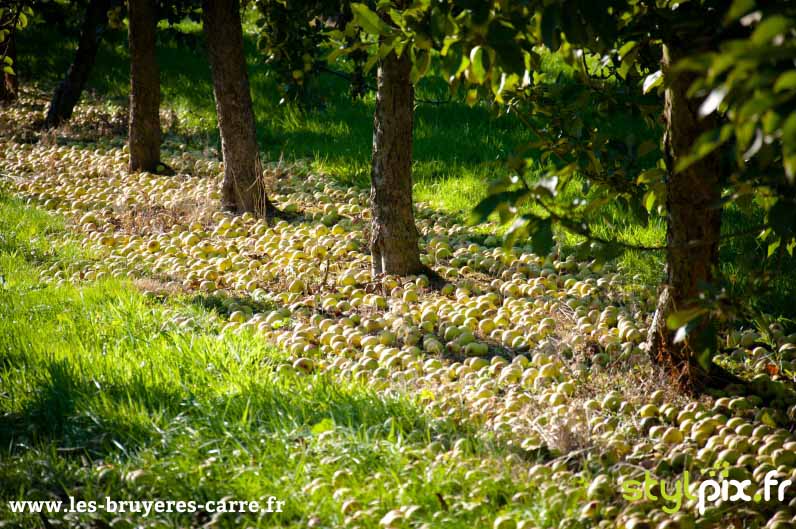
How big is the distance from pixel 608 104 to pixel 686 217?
0.62m

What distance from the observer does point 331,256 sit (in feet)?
16.6

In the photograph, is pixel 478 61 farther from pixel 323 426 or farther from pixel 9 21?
pixel 9 21

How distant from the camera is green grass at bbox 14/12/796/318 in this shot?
15.5 feet

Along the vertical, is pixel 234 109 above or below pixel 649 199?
above

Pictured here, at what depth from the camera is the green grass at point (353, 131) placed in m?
4.73

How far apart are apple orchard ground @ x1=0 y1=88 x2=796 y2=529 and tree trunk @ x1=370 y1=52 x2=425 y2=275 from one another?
154 millimetres

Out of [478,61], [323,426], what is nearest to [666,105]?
[478,61]

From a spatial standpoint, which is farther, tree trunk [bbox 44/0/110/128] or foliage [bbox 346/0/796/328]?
tree trunk [bbox 44/0/110/128]

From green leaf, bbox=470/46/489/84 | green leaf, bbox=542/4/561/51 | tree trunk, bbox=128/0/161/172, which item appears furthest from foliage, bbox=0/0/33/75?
green leaf, bbox=542/4/561/51

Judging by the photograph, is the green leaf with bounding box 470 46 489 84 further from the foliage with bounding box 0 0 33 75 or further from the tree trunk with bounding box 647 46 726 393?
the foliage with bounding box 0 0 33 75

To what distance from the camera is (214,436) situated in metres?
2.73

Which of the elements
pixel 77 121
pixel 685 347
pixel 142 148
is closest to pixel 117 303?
pixel 685 347

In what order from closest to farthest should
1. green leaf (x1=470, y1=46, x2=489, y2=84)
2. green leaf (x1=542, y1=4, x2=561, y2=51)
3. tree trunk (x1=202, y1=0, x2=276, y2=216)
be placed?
green leaf (x1=542, y1=4, x2=561, y2=51), green leaf (x1=470, y1=46, x2=489, y2=84), tree trunk (x1=202, y1=0, x2=276, y2=216)

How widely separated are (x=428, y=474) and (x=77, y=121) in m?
8.08
